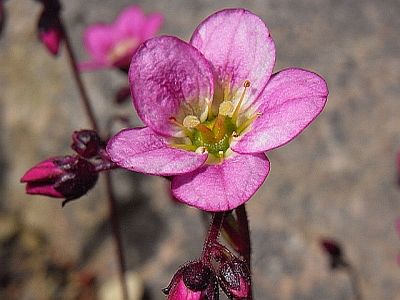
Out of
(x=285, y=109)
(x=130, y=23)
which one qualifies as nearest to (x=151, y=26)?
(x=130, y=23)

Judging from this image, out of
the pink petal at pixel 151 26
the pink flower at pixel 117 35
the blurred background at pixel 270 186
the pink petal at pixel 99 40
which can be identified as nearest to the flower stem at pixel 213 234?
the blurred background at pixel 270 186

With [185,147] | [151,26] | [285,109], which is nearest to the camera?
[285,109]

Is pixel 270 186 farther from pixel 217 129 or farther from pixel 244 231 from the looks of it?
pixel 244 231

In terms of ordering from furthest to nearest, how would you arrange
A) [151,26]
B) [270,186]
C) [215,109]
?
[270,186], [151,26], [215,109]

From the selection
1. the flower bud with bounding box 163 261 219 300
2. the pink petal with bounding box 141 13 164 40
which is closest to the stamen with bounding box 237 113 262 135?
the flower bud with bounding box 163 261 219 300

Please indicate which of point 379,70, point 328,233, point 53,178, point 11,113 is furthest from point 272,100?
point 11,113

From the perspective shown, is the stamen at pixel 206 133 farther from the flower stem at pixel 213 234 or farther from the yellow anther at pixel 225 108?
the flower stem at pixel 213 234

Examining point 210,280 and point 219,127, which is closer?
point 210,280
